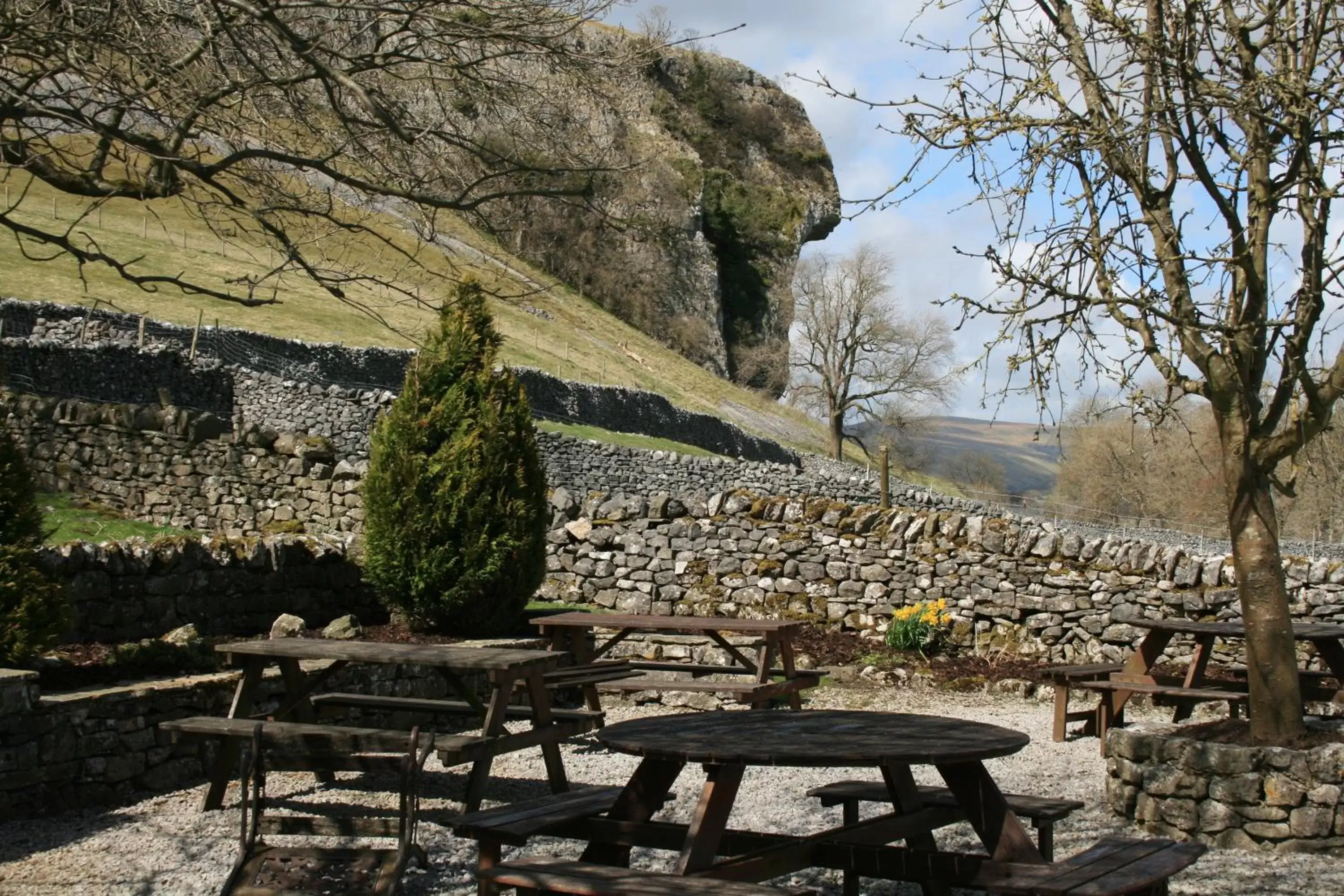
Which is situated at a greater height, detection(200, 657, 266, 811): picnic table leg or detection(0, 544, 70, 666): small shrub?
detection(0, 544, 70, 666): small shrub

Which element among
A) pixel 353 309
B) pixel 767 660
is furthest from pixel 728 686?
pixel 353 309

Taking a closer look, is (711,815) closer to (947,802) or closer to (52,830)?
(947,802)

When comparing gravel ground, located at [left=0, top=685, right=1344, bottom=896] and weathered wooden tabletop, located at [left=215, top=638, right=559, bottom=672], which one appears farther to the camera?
weathered wooden tabletop, located at [left=215, top=638, right=559, bottom=672]

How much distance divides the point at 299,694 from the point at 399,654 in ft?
2.87

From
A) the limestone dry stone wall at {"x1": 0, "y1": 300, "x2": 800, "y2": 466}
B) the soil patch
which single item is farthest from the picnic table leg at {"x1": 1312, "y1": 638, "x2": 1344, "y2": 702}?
the limestone dry stone wall at {"x1": 0, "y1": 300, "x2": 800, "y2": 466}

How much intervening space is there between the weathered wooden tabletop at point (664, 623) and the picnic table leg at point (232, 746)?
291cm

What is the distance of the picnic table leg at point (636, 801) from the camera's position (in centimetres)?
456

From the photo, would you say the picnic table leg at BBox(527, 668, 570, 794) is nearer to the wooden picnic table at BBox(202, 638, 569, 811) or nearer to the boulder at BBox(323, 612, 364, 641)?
the wooden picnic table at BBox(202, 638, 569, 811)

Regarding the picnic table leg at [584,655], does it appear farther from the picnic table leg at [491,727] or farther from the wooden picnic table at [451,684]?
the picnic table leg at [491,727]

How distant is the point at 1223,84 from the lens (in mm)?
→ 6176

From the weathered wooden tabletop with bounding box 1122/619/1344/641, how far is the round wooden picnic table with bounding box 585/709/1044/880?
4086 mm

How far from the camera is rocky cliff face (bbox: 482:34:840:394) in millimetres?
62219

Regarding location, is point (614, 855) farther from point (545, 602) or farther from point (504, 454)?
point (545, 602)

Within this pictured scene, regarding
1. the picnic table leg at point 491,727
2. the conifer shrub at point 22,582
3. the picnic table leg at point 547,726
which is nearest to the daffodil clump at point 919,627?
the picnic table leg at point 547,726
